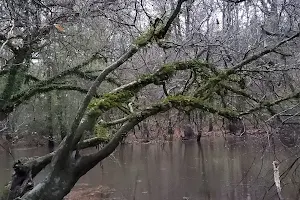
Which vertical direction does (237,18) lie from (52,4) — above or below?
above

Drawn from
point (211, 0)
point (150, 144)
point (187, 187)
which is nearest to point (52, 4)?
point (211, 0)

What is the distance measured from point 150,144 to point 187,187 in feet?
44.7

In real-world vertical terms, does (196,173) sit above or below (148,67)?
below

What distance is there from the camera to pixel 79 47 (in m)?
9.09

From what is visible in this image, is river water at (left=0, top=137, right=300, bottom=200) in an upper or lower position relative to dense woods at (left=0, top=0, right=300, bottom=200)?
lower

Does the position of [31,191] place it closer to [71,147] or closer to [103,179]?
[71,147]

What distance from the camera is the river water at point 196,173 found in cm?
1247

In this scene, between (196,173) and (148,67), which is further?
(196,173)

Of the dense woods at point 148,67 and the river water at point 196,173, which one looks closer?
the dense woods at point 148,67

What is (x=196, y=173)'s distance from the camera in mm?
16297

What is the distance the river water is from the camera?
12469 mm

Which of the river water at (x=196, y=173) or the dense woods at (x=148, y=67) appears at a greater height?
the dense woods at (x=148, y=67)

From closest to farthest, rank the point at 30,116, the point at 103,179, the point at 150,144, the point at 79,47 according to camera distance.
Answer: the point at 79,47
the point at 103,179
the point at 30,116
the point at 150,144

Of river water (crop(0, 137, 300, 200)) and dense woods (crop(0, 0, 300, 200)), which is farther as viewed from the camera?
river water (crop(0, 137, 300, 200))
